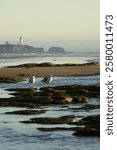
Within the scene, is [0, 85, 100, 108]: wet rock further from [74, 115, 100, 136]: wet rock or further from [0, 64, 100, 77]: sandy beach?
[0, 64, 100, 77]: sandy beach

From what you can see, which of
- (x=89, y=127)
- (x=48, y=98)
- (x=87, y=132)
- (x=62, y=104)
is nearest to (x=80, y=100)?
(x=62, y=104)

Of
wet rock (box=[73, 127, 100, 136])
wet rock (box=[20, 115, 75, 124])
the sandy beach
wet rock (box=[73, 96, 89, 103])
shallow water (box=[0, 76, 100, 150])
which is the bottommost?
shallow water (box=[0, 76, 100, 150])

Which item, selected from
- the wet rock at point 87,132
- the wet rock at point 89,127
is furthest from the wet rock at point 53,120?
the wet rock at point 87,132

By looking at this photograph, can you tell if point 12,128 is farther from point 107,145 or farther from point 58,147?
point 107,145

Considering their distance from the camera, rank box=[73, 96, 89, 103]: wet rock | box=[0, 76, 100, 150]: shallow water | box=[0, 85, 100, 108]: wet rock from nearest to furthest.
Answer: box=[0, 76, 100, 150]: shallow water
box=[0, 85, 100, 108]: wet rock
box=[73, 96, 89, 103]: wet rock

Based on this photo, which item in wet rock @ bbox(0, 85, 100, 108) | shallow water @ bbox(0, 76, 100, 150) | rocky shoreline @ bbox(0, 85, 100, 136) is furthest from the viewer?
wet rock @ bbox(0, 85, 100, 108)

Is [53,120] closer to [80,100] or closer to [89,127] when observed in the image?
[89,127]

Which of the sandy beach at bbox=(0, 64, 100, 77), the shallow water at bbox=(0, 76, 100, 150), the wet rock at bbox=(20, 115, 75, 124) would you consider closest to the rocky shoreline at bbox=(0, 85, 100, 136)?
the wet rock at bbox=(20, 115, 75, 124)

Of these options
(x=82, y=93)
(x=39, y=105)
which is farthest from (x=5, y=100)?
(x=82, y=93)

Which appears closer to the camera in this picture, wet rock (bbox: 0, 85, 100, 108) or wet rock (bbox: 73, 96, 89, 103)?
wet rock (bbox: 0, 85, 100, 108)

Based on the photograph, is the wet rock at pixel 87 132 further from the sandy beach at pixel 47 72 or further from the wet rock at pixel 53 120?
the sandy beach at pixel 47 72

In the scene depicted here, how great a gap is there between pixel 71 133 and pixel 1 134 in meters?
3.52

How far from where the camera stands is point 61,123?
26109 millimetres

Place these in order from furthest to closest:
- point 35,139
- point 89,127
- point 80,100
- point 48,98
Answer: point 48,98
point 80,100
point 89,127
point 35,139
